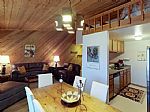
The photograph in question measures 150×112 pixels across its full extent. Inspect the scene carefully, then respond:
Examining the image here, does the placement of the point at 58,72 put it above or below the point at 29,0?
below

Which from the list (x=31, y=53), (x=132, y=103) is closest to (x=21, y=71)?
(x=31, y=53)

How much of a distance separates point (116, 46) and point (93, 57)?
2083mm

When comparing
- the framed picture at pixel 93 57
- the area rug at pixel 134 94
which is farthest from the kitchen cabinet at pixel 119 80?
the framed picture at pixel 93 57

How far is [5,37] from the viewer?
295 inches

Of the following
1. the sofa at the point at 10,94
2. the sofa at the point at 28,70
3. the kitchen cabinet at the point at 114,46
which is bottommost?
the sofa at the point at 10,94

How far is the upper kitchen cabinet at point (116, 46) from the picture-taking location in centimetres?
591

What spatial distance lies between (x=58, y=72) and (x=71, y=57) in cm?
196

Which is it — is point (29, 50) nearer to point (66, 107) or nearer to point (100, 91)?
point (100, 91)

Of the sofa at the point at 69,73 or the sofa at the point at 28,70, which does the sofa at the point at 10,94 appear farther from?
the sofa at the point at 69,73

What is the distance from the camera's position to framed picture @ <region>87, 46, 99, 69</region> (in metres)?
4.72

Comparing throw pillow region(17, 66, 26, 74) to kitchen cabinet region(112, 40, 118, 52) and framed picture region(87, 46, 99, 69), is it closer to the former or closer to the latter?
framed picture region(87, 46, 99, 69)

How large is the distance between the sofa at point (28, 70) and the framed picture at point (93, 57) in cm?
308

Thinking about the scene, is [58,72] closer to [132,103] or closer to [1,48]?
[1,48]

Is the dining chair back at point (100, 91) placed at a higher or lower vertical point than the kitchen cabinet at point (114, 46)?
lower
